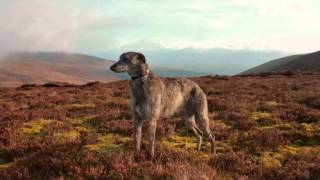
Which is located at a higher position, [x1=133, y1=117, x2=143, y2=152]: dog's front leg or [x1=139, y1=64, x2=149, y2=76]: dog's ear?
[x1=139, y1=64, x2=149, y2=76]: dog's ear

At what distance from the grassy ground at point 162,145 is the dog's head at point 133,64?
6.28 feet

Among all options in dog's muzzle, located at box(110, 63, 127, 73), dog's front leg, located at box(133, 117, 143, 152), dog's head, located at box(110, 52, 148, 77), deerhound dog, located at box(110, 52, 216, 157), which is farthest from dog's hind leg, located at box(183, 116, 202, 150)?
dog's muzzle, located at box(110, 63, 127, 73)

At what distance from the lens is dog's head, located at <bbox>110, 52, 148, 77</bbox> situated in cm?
1098

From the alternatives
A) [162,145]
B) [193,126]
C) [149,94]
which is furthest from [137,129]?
[193,126]

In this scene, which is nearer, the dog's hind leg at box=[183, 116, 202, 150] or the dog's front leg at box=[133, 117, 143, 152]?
the dog's front leg at box=[133, 117, 143, 152]

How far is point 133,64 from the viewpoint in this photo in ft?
36.4

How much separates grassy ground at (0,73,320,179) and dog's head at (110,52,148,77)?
1915 mm

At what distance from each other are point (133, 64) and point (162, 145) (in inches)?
105

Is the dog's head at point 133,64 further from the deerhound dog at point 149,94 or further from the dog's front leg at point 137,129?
the dog's front leg at point 137,129

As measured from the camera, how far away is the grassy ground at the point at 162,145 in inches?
383

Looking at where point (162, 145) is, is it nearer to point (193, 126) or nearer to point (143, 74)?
point (193, 126)

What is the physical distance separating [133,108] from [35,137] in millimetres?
4590

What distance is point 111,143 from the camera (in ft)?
44.5

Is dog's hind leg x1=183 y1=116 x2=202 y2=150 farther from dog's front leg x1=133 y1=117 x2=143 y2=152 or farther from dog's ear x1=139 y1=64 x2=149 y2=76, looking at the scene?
dog's ear x1=139 y1=64 x2=149 y2=76
